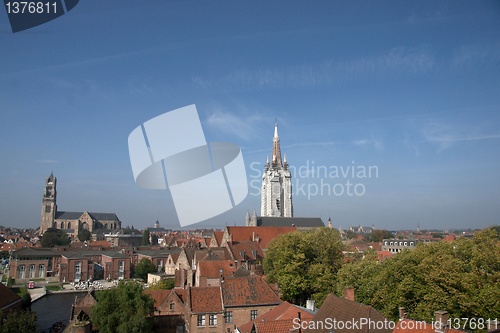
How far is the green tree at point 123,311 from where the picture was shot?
2636cm

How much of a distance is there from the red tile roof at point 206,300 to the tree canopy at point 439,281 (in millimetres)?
10816

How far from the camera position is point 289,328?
2181 centimetres

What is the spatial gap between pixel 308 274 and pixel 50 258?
64.4m

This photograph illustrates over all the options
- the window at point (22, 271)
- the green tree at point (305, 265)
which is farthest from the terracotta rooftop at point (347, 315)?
the window at point (22, 271)

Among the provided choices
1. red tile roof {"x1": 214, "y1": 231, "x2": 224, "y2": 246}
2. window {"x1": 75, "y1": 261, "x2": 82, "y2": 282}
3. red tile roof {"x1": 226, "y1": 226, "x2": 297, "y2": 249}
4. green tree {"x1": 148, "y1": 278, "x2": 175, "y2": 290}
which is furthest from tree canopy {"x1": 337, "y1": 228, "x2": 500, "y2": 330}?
window {"x1": 75, "y1": 261, "x2": 82, "y2": 282}

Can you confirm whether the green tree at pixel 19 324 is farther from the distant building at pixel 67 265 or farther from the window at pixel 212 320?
the distant building at pixel 67 265

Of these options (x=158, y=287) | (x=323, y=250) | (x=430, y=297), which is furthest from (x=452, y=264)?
(x=158, y=287)

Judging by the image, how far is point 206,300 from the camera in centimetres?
2870

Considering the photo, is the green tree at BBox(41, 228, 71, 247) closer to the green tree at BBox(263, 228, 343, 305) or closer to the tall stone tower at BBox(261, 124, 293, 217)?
the tall stone tower at BBox(261, 124, 293, 217)

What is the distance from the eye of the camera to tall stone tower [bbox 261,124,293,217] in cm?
10400

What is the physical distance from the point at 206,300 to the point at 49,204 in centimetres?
14198

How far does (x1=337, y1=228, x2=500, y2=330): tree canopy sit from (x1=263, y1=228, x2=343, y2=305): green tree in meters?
6.05

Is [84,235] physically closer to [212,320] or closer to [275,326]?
[212,320]

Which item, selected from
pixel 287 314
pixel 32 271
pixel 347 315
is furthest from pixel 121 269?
pixel 347 315
